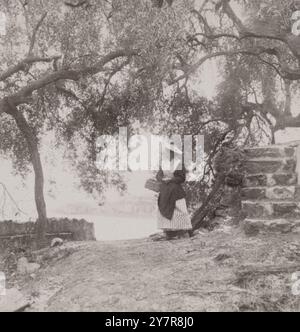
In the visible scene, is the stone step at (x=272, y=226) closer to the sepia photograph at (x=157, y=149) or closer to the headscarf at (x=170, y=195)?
the sepia photograph at (x=157, y=149)

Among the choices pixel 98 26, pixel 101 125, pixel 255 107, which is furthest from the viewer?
pixel 255 107

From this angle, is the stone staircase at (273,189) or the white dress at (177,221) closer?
the stone staircase at (273,189)

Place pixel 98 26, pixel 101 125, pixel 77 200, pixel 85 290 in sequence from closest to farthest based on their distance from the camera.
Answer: pixel 85 290 → pixel 98 26 → pixel 101 125 → pixel 77 200

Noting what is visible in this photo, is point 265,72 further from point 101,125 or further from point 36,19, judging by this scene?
point 36,19

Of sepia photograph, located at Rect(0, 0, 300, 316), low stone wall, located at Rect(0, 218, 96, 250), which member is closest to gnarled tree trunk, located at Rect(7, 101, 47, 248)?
sepia photograph, located at Rect(0, 0, 300, 316)

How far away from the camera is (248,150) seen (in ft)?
29.9

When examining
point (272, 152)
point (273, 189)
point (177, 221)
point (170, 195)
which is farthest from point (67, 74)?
point (273, 189)

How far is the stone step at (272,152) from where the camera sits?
8782 millimetres

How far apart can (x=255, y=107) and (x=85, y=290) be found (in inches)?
377

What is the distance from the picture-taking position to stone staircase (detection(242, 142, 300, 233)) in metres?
8.04

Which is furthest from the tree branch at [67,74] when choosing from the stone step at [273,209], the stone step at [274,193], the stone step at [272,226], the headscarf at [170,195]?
the stone step at [272,226]

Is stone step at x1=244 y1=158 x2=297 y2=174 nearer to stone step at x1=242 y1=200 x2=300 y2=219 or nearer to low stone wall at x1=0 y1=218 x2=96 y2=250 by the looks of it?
stone step at x1=242 y1=200 x2=300 y2=219
